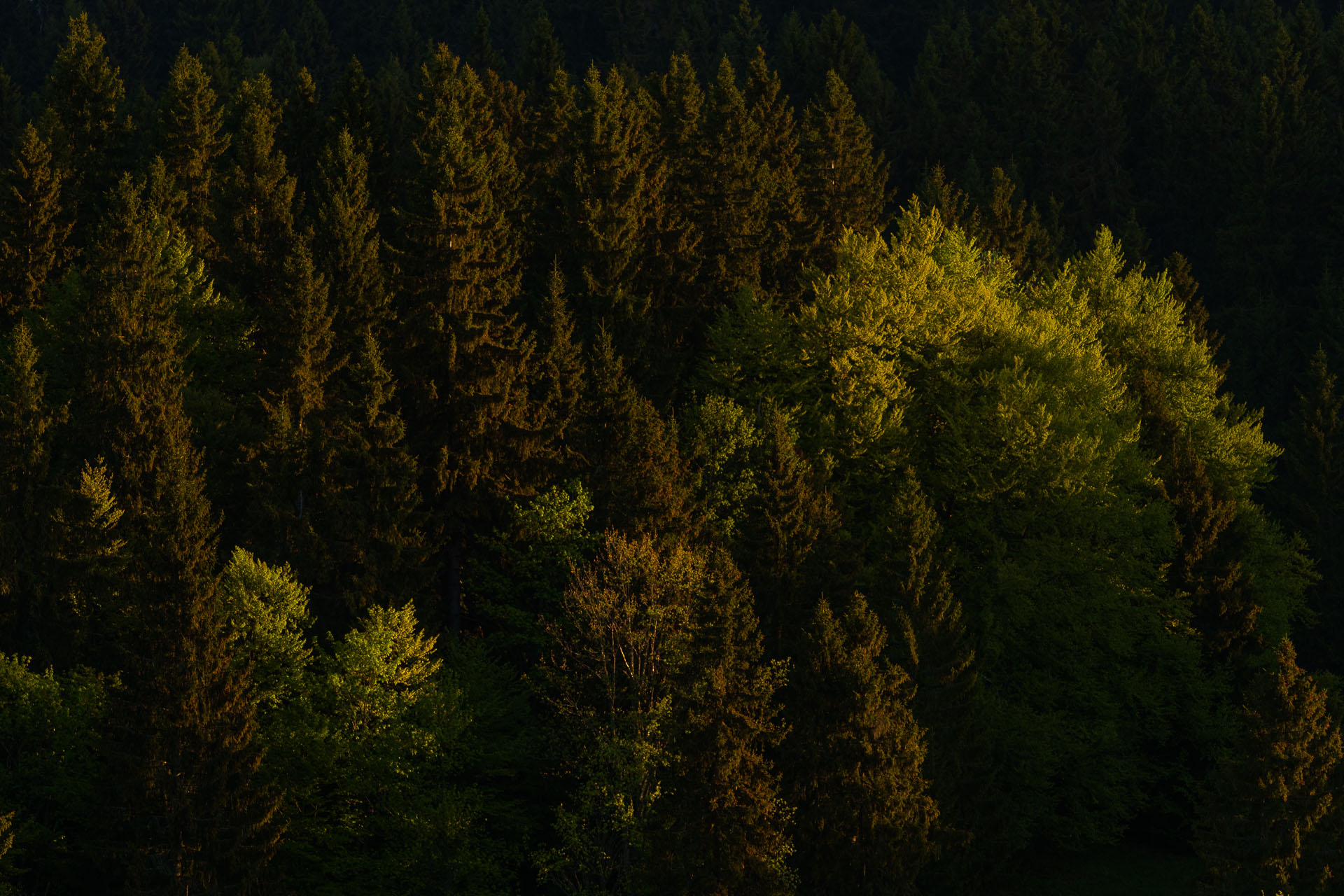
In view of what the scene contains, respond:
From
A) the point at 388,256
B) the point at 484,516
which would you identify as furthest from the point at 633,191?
the point at 484,516

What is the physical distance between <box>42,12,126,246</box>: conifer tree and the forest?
30 cm

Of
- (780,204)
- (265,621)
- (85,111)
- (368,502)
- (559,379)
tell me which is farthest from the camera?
(85,111)

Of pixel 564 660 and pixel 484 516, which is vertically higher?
pixel 484 516

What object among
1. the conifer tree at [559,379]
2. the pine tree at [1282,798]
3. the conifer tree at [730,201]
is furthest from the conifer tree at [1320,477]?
the conifer tree at [559,379]

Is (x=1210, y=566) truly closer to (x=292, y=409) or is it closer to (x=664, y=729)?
(x=664, y=729)

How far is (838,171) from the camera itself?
9638 centimetres

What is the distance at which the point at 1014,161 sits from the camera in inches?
4855

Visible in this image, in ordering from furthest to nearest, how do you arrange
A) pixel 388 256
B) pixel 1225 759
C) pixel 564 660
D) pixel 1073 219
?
pixel 1073 219
pixel 388 256
pixel 564 660
pixel 1225 759

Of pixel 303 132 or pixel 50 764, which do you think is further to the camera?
pixel 303 132

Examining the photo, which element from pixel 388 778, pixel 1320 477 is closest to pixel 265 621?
pixel 388 778

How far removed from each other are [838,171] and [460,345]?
32.3m

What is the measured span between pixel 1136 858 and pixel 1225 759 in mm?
16841

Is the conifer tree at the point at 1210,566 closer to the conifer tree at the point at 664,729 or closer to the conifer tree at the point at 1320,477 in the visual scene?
the conifer tree at the point at 1320,477

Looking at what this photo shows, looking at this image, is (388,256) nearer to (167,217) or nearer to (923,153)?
(167,217)
